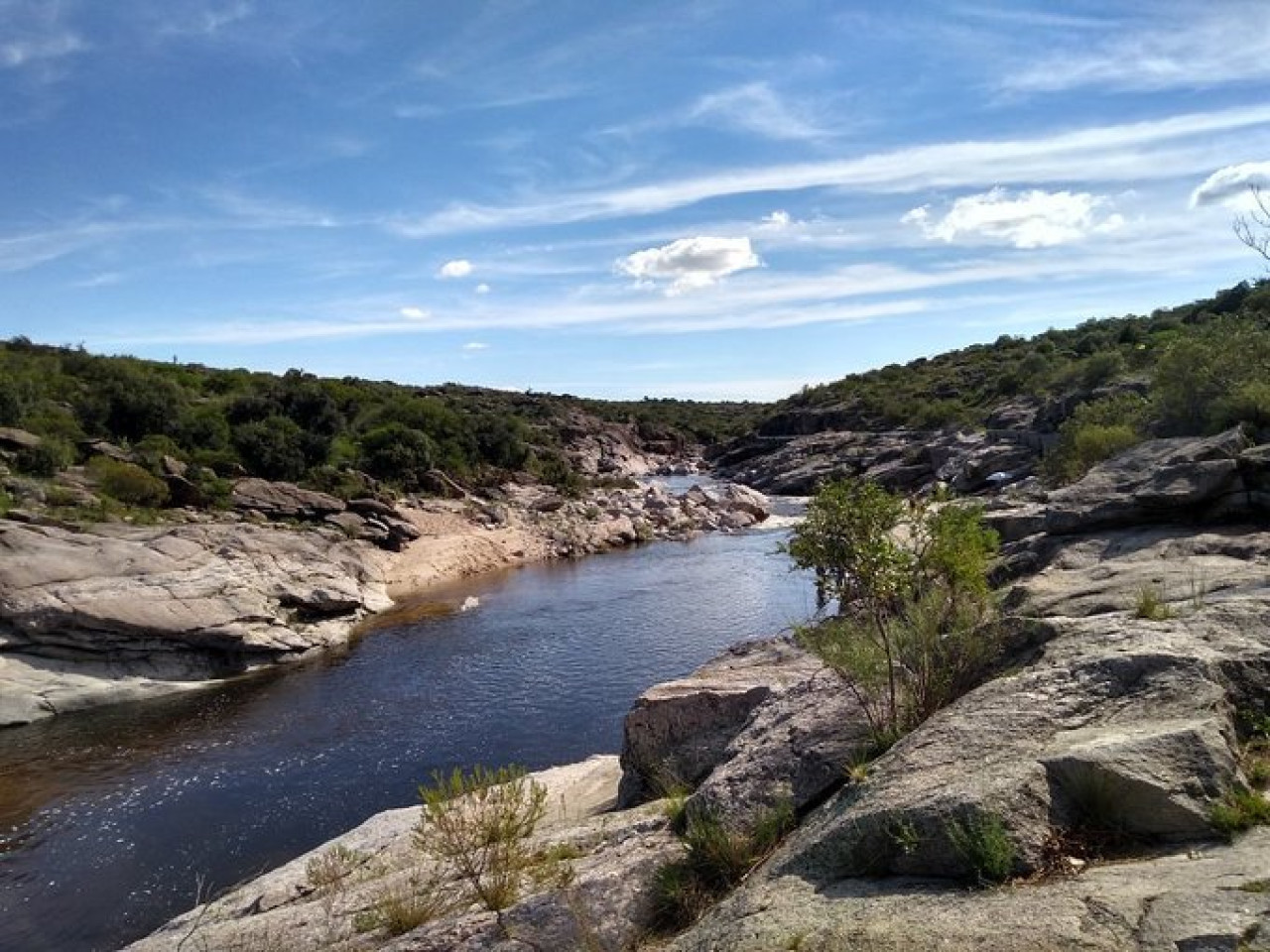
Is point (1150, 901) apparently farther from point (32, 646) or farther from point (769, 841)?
point (32, 646)

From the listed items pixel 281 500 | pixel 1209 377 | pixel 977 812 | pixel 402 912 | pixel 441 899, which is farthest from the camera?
pixel 281 500

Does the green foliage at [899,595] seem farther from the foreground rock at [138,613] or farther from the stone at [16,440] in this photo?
the stone at [16,440]

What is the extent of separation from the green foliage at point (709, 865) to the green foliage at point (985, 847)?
205 cm

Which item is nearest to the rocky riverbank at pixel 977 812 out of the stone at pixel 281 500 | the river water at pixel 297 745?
the river water at pixel 297 745

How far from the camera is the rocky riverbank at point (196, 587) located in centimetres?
2178

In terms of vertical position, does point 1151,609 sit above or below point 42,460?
below

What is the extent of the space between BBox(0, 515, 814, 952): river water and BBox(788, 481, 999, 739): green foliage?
1450 millimetres

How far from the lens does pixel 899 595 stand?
29.6ft

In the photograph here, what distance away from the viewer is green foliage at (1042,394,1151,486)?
2277 centimetres

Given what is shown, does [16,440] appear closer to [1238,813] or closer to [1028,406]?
[1238,813]

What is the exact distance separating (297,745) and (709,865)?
14.2 metres

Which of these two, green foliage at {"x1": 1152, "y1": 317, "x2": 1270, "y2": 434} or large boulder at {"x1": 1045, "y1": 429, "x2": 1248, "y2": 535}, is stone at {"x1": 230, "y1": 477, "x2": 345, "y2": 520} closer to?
large boulder at {"x1": 1045, "y1": 429, "x2": 1248, "y2": 535}

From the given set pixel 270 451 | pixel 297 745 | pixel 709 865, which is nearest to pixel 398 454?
pixel 270 451

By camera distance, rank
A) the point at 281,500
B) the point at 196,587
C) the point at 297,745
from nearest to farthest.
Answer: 1. the point at 297,745
2. the point at 196,587
3. the point at 281,500
